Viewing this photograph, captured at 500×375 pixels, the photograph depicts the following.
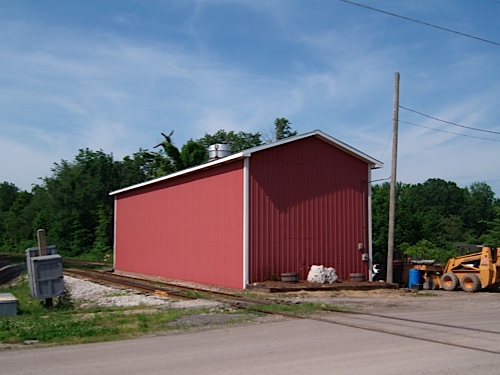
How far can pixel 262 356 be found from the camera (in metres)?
8.02

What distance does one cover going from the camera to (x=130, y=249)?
2992 cm

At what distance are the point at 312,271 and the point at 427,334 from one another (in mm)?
10044

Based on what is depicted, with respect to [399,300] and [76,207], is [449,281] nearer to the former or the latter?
[399,300]

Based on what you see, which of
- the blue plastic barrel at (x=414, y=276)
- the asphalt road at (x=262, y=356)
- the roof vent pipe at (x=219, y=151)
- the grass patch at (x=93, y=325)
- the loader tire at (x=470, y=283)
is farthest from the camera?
Result: the roof vent pipe at (x=219, y=151)

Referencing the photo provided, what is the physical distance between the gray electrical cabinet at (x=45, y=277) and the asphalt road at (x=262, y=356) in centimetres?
663

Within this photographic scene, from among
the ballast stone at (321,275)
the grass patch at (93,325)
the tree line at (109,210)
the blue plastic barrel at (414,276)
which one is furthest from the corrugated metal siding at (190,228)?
the tree line at (109,210)

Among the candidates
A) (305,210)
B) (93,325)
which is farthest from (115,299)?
(305,210)

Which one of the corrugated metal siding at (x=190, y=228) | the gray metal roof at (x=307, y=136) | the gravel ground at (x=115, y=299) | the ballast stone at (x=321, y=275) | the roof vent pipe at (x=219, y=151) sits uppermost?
the roof vent pipe at (x=219, y=151)

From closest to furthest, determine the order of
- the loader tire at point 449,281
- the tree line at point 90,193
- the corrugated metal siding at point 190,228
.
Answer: the corrugated metal siding at point 190,228 < the loader tire at point 449,281 < the tree line at point 90,193

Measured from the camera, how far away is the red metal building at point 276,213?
762 inches

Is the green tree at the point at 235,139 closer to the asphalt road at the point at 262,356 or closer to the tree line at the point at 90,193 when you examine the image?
the tree line at the point at 90,193

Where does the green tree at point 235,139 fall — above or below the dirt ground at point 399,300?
above

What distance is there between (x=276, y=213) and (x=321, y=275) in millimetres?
2598

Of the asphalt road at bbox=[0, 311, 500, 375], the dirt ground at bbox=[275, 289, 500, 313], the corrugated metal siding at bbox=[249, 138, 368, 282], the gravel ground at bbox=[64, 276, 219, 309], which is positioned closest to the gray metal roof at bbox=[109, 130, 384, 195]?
the corrugated metal siding at bbox=[249, 138, 368, 282]
